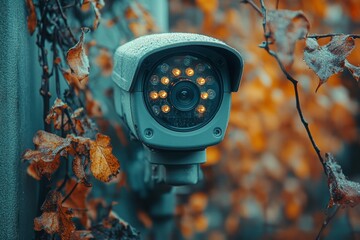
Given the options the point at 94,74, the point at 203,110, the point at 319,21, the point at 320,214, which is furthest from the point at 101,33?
the point at 320,214

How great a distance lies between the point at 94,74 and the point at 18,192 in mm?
917

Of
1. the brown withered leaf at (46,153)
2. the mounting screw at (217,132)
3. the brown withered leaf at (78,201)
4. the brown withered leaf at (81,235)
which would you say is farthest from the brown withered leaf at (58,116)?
the mounting screw at (217,132)

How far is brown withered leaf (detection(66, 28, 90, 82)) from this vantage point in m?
1.69

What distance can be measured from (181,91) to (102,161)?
0.97ft

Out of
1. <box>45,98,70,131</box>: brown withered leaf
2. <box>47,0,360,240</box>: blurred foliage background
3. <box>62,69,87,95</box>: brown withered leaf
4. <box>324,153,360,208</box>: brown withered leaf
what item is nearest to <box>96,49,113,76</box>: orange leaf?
<box>62,69,87,95</box>: brown withered leaf

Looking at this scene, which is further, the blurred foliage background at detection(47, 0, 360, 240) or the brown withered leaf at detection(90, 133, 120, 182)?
the blurred foliage background at detection(47, 0, 360, 240)

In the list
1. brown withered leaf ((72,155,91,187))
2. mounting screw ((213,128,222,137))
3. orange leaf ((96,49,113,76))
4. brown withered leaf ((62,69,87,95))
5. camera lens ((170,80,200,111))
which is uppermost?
orange leaf ((96,49,113,76))

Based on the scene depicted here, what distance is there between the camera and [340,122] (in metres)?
4.77

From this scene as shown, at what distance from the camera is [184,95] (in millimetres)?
1616

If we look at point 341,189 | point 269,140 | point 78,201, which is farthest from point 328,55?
point 269,140

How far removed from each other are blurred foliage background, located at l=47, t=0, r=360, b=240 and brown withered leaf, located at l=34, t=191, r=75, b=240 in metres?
2.26

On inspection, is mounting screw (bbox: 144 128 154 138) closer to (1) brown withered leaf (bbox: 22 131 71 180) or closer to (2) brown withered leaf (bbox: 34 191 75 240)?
(1) brown withered leaf (bbox: 22 131 71 180)

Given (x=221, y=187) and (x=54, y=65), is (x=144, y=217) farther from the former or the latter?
(x=221, y=187)

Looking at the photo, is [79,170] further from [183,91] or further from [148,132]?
[183,91]
